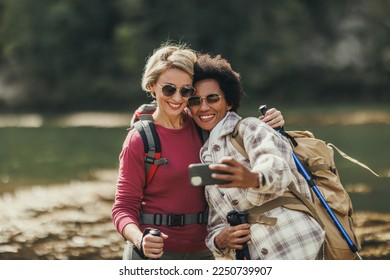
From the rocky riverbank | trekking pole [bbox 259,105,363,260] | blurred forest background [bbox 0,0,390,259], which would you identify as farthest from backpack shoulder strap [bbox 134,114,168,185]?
blurred forest background [bbox 0,0,390,259]

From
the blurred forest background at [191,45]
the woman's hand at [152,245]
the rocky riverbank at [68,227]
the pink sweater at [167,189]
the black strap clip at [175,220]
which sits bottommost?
the woman's hand at [152,245]

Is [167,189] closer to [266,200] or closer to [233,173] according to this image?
[266,200]

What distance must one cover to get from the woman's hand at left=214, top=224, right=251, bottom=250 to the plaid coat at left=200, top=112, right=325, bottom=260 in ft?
0.16

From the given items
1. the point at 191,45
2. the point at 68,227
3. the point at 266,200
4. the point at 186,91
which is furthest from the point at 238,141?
the point at 191,45

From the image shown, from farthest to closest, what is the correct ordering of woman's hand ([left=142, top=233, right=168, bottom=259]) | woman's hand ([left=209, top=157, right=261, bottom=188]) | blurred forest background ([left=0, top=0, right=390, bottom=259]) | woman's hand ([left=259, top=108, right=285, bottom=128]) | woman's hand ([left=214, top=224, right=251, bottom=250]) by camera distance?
blurred forest background ([left=0, top=0, right=390, bottom=259]) < woman's hand ([left=259, top=108, right=285, bottom=128]) < woman's hand ([left=214, top=224, right=251, bottom=250]) < woman's hand ([left=142, top=233, right=168, bottom=259]) < woman's hand ([left=209, top=157, right=261, bottom=188])

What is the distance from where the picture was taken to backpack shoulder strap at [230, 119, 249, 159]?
3.67 meters

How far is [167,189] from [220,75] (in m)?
0.80

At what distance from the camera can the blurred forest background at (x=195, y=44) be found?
2099 inches

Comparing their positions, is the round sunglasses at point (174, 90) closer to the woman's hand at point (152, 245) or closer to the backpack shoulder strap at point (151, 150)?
the backpack shoulder strap at point (151, 150)

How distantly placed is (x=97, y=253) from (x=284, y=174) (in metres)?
6.07

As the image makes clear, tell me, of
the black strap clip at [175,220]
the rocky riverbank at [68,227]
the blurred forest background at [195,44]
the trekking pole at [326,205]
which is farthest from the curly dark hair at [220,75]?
the blurred forest background at [195,44]

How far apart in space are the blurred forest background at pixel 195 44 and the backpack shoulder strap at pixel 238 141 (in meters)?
48.2

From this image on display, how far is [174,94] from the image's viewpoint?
3.94m

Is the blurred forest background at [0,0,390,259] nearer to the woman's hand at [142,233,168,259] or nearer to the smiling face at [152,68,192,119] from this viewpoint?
the smiling face at [152,68,192,119]
